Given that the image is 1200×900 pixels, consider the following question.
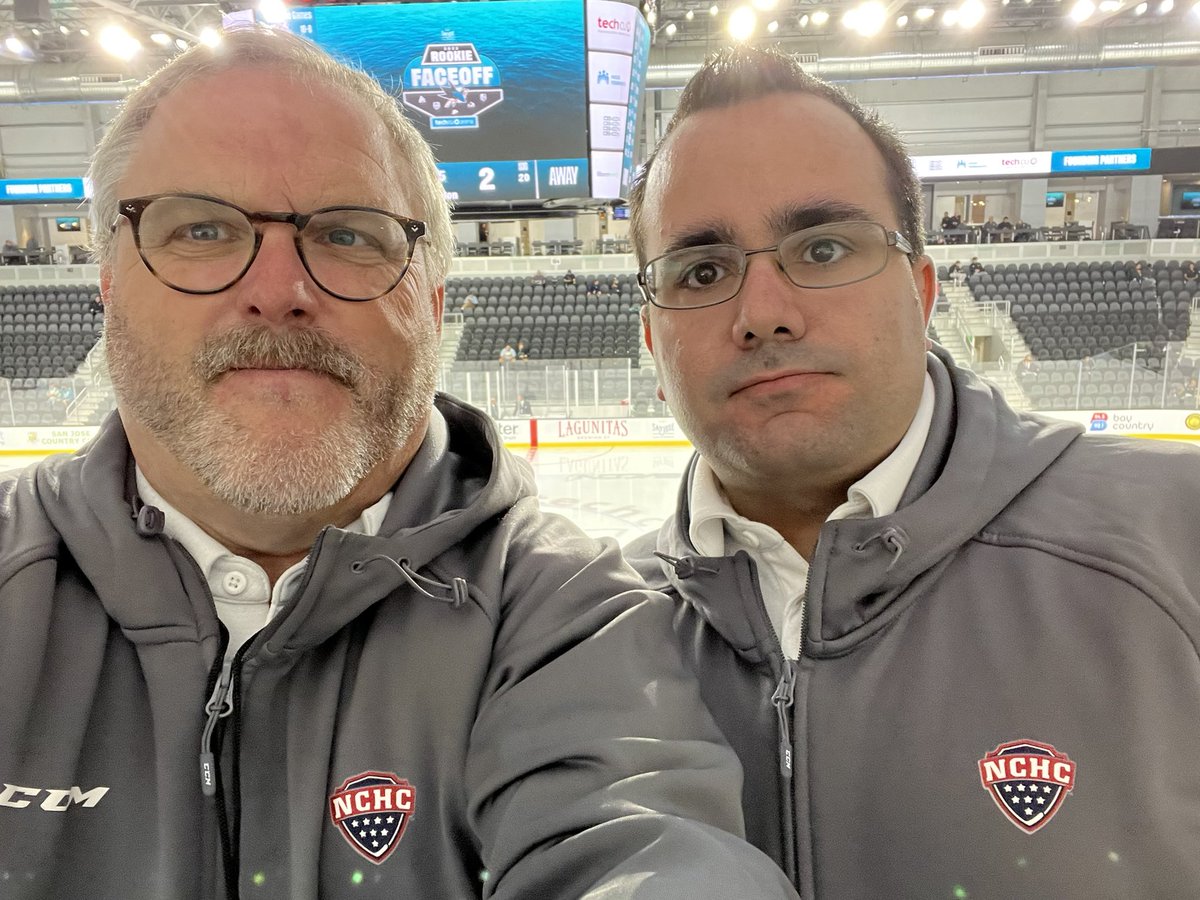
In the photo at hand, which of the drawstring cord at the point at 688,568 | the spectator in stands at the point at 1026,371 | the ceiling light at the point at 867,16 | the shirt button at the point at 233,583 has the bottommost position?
the spectator in stands at the point at 1026,371

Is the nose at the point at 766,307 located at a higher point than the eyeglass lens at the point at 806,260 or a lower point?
lower

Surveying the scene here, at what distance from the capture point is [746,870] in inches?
34.1

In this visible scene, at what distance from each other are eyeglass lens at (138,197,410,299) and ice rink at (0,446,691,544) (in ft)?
16.0

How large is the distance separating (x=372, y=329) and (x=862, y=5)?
16174 mm

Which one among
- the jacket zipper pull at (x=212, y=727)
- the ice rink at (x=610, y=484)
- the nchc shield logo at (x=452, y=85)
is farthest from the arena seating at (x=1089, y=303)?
the jacket zipper pull at (x=212, y=727)

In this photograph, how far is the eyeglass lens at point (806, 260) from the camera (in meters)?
1.38

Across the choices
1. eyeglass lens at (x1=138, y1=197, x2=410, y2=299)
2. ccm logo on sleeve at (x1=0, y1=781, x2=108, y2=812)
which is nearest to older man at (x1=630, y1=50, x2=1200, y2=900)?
eyeglass lens at (x1=138, y1=197, x2=410, y2=299)

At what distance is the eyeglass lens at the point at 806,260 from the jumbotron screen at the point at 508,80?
5403 millimetres

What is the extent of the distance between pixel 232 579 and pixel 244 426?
230 mm

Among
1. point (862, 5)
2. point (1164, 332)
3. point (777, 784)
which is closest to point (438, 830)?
point (777, 784)

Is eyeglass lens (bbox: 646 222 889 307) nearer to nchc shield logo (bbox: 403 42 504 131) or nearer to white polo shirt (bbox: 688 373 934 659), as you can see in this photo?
A: white polo shirt (bbox: 688 373 934 659)

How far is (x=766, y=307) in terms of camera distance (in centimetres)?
135

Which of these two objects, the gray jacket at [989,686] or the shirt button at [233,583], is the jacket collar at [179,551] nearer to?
the shirt button at [233,583]

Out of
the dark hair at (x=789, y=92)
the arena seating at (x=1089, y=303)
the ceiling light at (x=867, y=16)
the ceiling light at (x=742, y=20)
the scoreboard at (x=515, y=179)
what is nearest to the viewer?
the dark hair at (x=789, y=92)
